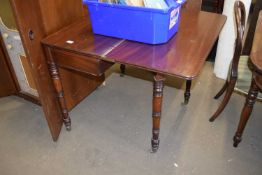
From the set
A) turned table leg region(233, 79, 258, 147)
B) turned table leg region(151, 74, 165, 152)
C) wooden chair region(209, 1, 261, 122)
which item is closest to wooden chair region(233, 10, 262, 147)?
turned table leg region(233, 79, 258, 147)

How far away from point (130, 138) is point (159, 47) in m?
0.76

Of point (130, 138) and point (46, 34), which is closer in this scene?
point (46, 34)

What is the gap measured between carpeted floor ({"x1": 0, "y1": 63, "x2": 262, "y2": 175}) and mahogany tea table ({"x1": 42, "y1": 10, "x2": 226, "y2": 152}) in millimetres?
207

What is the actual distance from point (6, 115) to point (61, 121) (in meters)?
0.53

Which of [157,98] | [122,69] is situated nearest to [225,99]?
[157,98]

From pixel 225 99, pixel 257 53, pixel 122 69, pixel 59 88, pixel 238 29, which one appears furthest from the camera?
pixel 122 69

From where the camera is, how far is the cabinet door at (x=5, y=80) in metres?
1.91

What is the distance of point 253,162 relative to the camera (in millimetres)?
1541

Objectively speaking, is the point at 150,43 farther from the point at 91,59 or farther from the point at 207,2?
the point at 207,2

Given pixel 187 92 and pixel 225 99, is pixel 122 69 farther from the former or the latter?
pixel 225 99

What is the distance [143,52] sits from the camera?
4.00 feet

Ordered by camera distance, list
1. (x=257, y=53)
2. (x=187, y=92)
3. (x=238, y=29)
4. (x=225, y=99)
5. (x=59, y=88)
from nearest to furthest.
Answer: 1. (x=257, y=53)
2. (x=238, y=29)
3. (x=59, y=88)
4. (x=225, y=99)
5. (x=187, y=92)

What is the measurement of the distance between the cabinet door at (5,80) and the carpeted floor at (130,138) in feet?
0.30

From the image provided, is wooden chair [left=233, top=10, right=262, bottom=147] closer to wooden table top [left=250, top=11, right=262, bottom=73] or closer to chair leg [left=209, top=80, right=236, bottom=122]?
wooden table top [left=250, top=11, right=262, bottom=73]
